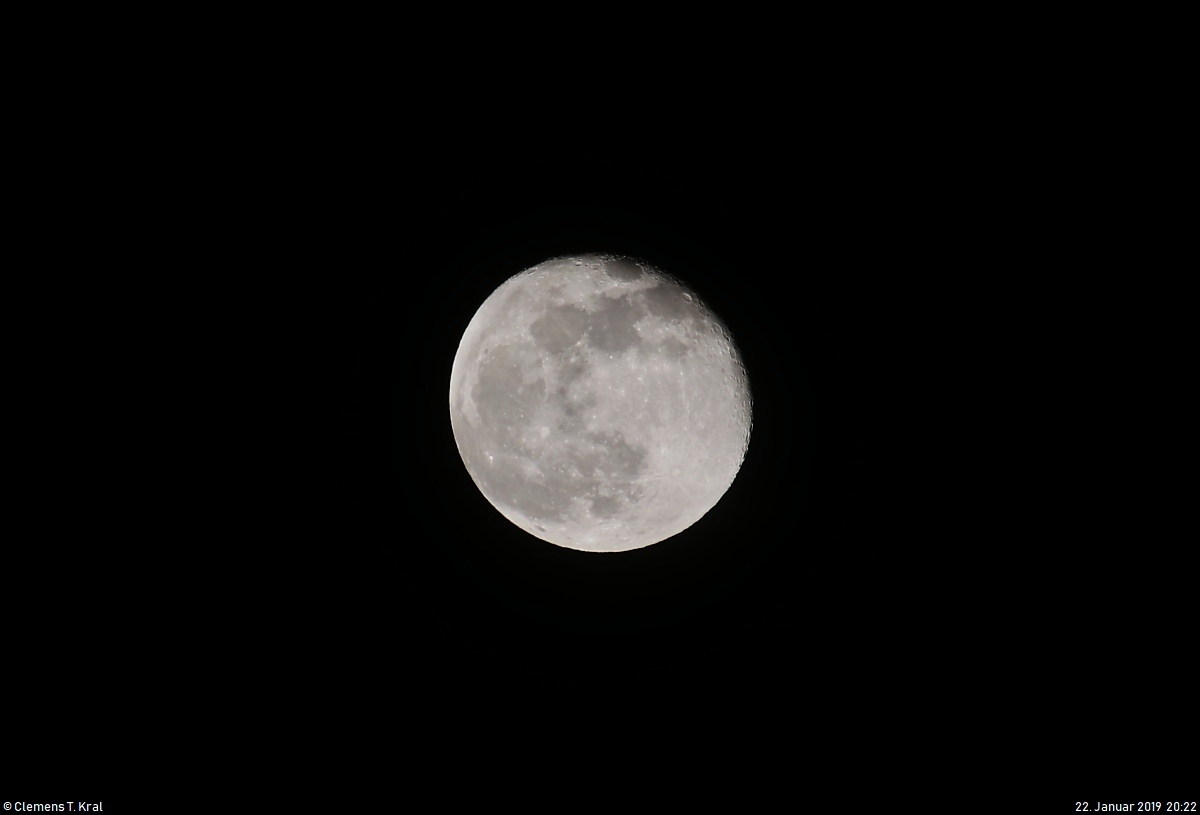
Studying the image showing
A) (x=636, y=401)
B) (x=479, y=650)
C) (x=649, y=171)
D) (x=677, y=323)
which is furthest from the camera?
(x=649, y=171)

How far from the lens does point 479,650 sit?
13.1 ft

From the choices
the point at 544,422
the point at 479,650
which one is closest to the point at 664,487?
the point at 544,422

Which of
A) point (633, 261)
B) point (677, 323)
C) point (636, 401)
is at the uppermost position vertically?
point (633, 261)

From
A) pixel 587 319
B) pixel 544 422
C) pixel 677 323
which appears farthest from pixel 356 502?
pixel 677 323

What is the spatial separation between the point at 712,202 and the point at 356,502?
3.25 meters

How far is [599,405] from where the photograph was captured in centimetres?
340

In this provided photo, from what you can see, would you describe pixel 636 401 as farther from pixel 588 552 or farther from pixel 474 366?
pixel 588 552

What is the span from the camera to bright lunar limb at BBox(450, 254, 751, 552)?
11.3ft

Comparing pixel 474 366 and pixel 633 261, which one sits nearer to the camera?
pixel 474 366

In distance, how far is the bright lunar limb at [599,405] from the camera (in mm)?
3438

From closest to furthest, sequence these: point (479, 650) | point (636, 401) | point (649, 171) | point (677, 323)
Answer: point (636, 401) → point (677, 323) → point (479, 650) → point (649, 171)

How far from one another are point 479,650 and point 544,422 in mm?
1682

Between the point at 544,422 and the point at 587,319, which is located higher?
the point at 587,319

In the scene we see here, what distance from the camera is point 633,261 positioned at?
4.00 meters
